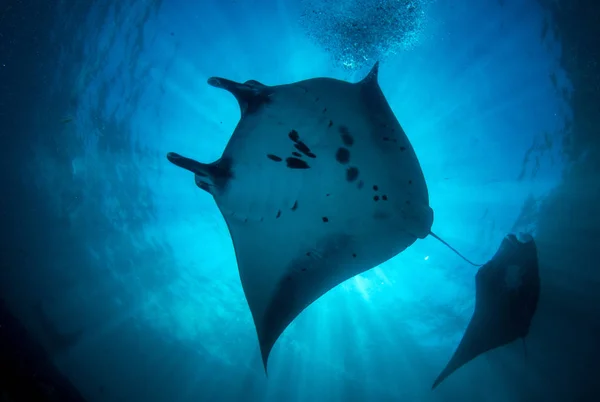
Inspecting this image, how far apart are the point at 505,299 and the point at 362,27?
24.3ft

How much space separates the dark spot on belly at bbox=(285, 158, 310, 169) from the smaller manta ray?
6.37 metres

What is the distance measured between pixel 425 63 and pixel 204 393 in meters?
27.4

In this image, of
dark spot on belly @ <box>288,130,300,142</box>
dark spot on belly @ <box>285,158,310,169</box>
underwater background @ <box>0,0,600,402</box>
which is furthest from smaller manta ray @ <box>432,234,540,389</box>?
dark spot on belly @ <box>288,130,300,142</box>

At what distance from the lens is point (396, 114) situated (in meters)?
7.93

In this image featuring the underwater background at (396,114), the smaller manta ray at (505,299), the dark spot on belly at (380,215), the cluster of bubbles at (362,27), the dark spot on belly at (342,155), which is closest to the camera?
the dark spot on belly at (342,155)

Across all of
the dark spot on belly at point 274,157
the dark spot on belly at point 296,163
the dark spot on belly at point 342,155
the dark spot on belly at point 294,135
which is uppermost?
the dark spot on belly at point 342,155

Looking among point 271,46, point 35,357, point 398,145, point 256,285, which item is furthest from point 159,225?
point 398,145

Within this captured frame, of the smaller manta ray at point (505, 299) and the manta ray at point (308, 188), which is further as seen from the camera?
the smaller manta ray at point (505, 299)

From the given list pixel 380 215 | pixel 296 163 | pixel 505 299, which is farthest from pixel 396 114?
pixel 296 163

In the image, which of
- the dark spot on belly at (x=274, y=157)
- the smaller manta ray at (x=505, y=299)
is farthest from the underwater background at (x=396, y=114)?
the dark spot on belly at (x=274, y=157)

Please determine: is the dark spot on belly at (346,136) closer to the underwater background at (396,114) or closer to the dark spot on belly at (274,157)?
the dark spot on belly at (274,157)

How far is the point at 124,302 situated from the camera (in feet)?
65.4

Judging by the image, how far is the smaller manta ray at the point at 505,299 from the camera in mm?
6918

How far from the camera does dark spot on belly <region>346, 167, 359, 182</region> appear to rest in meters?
3.19
